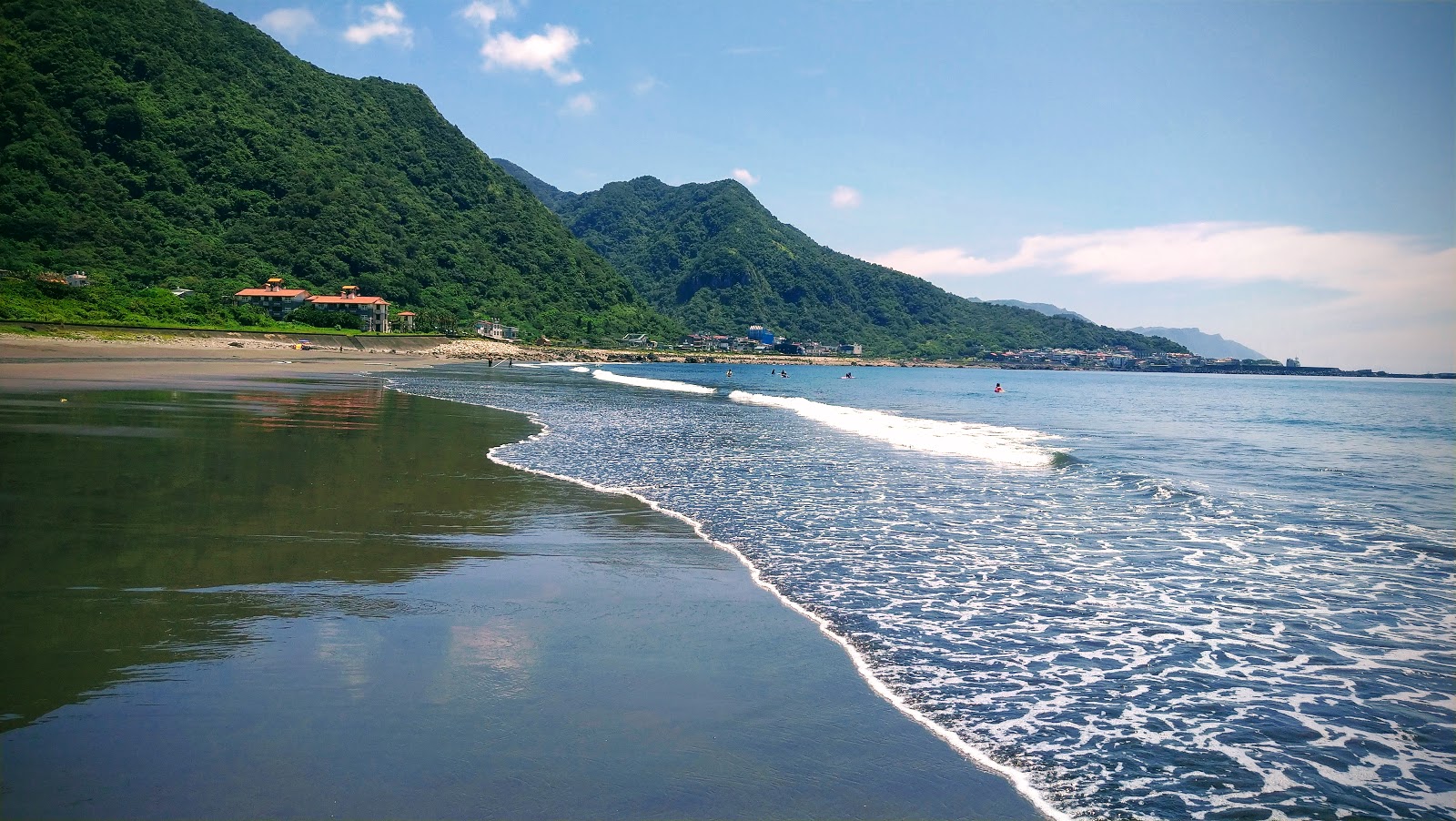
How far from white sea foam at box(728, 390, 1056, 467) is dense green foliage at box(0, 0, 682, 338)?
2246 inches

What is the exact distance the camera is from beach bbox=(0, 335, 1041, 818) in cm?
427

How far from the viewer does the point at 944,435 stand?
28.1m

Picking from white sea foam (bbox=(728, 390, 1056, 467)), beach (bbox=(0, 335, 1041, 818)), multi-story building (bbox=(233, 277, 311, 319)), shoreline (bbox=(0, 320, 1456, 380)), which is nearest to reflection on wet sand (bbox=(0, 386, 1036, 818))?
beach (bbox=(0, 335, 1041, 818))

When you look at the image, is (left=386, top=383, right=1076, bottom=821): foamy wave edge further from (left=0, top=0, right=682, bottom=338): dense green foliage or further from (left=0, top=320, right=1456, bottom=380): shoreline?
(left=0, top=0, right=682, bottom=338): dense green foliage

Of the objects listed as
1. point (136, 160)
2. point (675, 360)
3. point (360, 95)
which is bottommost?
point (675, 360)

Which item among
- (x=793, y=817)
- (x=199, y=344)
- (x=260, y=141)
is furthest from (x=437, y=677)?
(x=260, y=141)

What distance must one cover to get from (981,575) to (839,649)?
11.0 feet

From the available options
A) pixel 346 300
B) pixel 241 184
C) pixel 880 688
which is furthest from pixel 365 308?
pixel 880 688

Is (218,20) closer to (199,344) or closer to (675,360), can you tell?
(675,360)

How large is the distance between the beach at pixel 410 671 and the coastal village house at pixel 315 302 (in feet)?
314

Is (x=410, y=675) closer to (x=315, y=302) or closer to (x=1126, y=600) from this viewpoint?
(x=1126, y=600)

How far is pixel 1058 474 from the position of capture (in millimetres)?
18656

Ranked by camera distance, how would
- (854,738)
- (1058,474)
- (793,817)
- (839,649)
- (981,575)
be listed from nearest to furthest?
(793,817) < (854,738) < (839,649) < (981,575) < (1058,474)

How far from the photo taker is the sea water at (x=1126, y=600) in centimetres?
514
